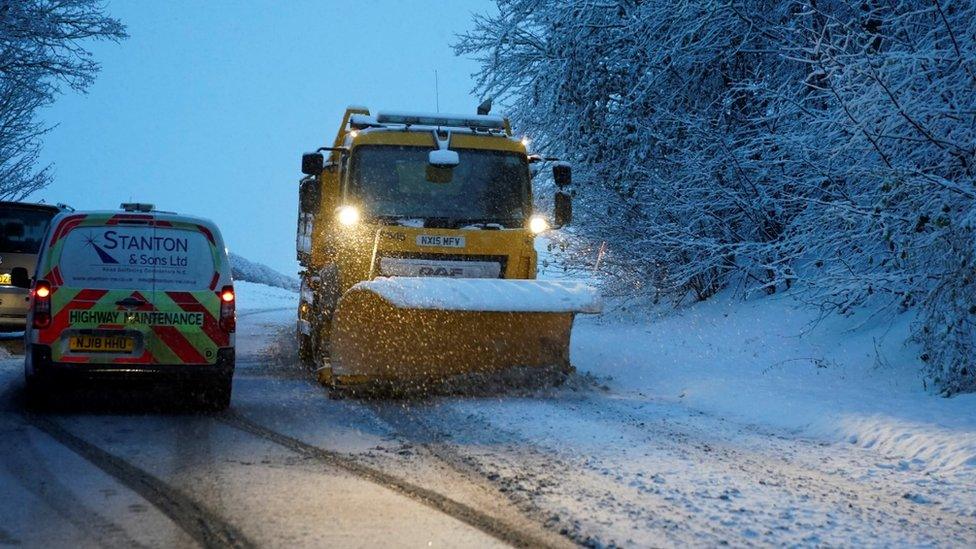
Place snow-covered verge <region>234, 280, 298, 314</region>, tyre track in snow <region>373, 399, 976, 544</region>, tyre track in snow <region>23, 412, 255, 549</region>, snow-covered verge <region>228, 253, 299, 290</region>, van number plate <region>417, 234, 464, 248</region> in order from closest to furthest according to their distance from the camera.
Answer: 1. tyre track in snow <region>23, 412, 255, 549</region>
2. tyre track in snow <region>373, 399, 976, 544</region>
3. van number plate <region>417, 234, 464, 248</region>
4. snow-covered verge <region>234, 280, 298, 314</region>
5. snow-covered verge <region>228, 253, 299, 290</region>

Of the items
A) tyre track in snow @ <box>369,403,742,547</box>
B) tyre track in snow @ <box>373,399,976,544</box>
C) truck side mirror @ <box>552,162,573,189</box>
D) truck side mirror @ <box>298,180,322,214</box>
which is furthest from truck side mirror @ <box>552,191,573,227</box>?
tyre track in snow @ <box>369,403,742,547</box>

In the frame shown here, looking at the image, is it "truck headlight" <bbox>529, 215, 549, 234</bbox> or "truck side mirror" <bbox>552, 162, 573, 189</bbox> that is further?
"truck side mirror" <bbox>552, 162, 573, 189</bbox>

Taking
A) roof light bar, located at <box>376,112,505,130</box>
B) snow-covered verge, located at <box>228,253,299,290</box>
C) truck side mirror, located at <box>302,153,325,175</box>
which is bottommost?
snow-covered verge, located at <box>228,253,299,290</box>

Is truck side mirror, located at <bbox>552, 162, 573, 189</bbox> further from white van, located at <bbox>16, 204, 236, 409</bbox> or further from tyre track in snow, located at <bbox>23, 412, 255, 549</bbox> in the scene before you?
tyre track in snow, located at <bbox>23, 412, 255, 549</bbox>

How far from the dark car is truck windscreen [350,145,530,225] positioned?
652 centimetres

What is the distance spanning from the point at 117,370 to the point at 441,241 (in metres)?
3.57

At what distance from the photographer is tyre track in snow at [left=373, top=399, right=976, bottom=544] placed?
5328mm

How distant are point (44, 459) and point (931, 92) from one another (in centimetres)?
758

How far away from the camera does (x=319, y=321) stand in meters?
12.1

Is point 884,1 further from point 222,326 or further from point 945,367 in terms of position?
point 222,326

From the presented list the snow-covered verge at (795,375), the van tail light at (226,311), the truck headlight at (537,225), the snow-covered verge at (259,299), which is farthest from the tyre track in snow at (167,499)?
the snow-covered verge at (259,299)

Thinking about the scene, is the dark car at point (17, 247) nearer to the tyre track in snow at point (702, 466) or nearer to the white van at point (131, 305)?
the white van at point (131, 305)

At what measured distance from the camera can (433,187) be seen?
37.2 feet

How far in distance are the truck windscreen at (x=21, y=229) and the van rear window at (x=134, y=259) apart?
7842mm
